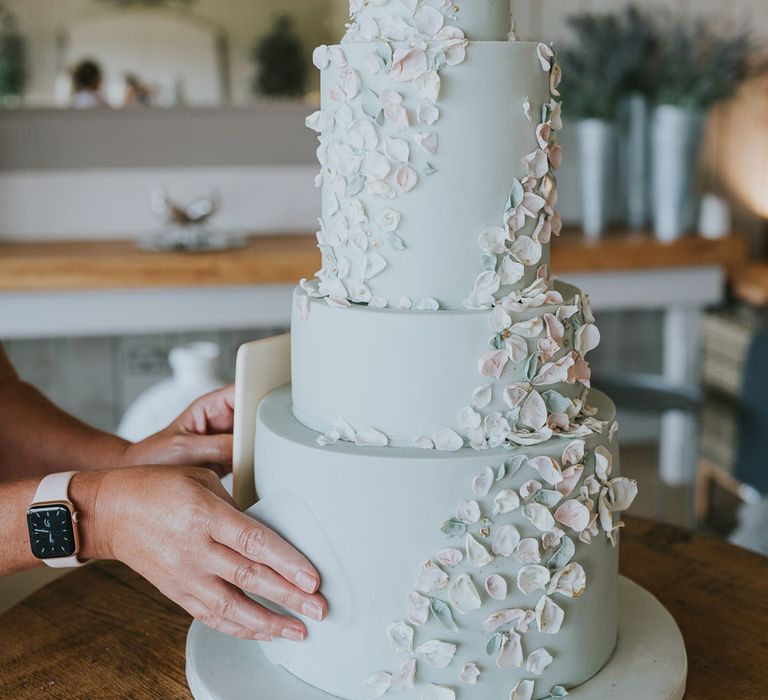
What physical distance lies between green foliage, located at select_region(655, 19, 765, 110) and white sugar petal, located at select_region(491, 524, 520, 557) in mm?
2417

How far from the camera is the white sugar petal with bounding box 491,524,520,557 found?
0.89 metres

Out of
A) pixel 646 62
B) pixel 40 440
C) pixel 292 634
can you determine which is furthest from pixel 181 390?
pixel 646 62

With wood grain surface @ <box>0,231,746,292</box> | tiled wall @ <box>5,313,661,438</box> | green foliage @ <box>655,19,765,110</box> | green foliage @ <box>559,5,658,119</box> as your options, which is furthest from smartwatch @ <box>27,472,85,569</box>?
green foliage @ <box>655,19,765,110</box>

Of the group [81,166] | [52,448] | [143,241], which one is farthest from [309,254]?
[52,448]

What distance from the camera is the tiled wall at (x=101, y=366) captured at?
3.25m

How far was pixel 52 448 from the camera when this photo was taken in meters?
1.39

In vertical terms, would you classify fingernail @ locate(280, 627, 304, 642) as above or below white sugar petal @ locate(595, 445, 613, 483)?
below

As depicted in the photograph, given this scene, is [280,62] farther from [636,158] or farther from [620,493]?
[620,493]

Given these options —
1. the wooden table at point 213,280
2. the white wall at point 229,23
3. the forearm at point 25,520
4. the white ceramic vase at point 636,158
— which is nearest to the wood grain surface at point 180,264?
the wooden table at point 213,280

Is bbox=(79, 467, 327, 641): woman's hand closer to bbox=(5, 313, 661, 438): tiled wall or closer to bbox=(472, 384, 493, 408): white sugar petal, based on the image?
bbox=(472, 384, 493, 408): white sugar petal

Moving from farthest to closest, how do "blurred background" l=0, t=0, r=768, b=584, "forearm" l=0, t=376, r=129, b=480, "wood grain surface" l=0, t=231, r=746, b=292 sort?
"blurred background" l=0, t=0, r=768, b=584
"wood grain surface" l=0, t=231, r=746, b=292
"forearm" l=0, t=376, r=129, b=480

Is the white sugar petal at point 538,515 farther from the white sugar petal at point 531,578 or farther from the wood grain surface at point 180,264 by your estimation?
the wood grain surface at point 180,264

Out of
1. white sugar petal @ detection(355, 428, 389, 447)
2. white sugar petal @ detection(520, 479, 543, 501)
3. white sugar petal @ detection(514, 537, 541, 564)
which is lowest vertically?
white sugar petal @ detection(514, 537, 541, 564)

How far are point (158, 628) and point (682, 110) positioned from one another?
7.85 feet
